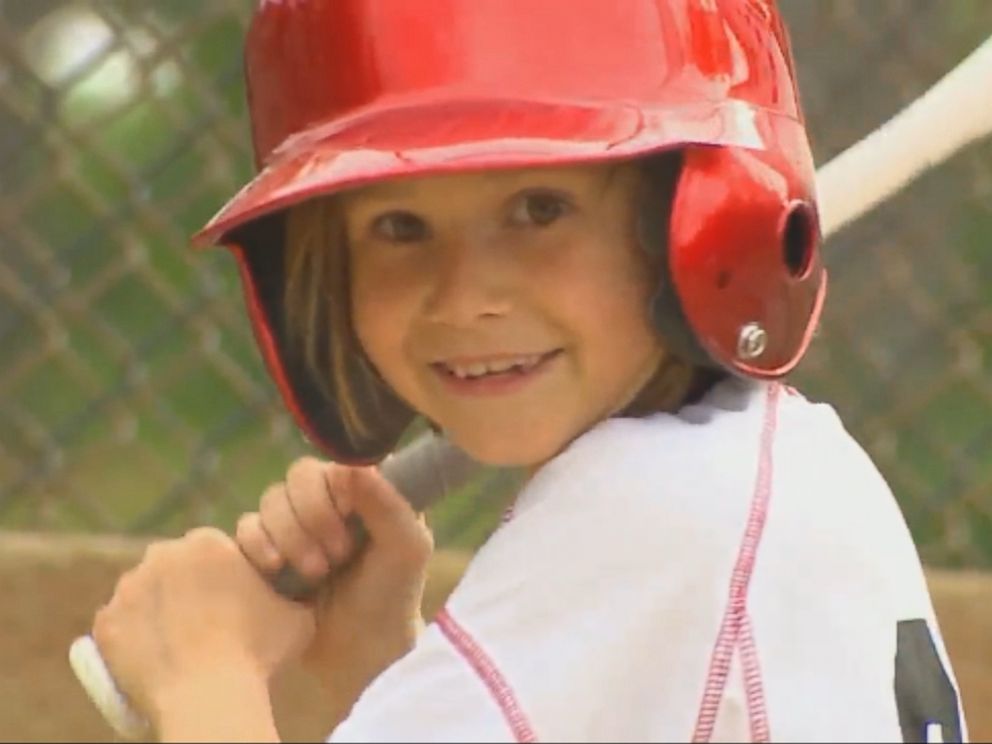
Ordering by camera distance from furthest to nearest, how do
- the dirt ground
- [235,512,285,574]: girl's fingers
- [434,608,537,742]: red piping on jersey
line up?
the dirt ground → [235,512,285,574]: girl's fingers → [434,608,537,742]: red piping on jersey

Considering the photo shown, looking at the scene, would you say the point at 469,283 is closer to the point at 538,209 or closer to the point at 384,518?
the point at 538,209

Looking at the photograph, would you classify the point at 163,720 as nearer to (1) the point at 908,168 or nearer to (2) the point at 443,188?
(2) the point at 443,188

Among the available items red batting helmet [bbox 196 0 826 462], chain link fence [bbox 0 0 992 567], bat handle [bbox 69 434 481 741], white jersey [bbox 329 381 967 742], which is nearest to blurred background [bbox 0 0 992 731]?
chain link fence [bbox 0 0 992 567]

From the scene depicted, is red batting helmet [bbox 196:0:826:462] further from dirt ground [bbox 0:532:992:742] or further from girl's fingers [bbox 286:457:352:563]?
dirt ground [bbox 0:532:992:742]

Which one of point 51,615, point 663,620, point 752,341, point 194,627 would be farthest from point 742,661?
point 51,615

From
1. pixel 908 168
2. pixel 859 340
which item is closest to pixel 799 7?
pixel 859 340

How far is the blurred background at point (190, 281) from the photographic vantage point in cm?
137

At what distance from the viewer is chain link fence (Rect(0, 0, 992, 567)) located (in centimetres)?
137

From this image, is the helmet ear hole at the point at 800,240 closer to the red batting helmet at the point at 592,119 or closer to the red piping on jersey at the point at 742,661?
the red batting helmet at the point at 592,119

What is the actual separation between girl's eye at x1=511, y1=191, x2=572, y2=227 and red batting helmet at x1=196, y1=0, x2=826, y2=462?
0.12 feet

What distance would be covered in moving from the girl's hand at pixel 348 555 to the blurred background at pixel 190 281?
622 millimetres

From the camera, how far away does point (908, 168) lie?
0.85 metres

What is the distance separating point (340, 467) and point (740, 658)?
0.30m

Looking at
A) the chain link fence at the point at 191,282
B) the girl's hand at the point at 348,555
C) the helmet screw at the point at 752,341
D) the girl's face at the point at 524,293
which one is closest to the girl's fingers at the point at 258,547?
the girl's hand at the point at 348,555
